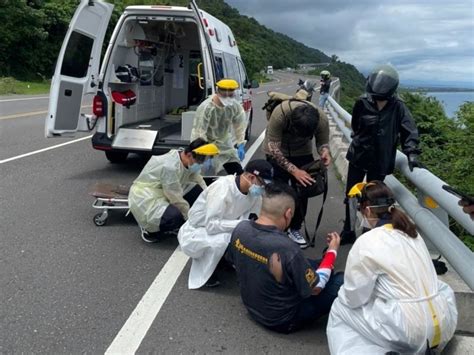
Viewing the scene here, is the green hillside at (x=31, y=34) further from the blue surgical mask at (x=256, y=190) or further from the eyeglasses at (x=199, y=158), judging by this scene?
the blue surgical mask at (x=256, y=190)

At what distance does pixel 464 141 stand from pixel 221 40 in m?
4.64

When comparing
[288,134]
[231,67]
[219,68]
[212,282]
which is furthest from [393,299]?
[231,67]

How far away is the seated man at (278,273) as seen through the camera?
332cm

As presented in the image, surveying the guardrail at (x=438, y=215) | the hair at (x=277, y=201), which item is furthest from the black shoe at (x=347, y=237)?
the hair at (x=277, y=201)

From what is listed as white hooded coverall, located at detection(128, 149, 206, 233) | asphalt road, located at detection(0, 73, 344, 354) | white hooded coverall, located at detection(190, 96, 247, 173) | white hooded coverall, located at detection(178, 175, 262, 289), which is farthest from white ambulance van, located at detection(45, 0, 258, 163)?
white hooded coverall, located at detection(178, 175, 262, 289)

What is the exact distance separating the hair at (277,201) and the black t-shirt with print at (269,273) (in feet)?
0.38

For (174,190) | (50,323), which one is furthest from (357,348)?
(174,190)

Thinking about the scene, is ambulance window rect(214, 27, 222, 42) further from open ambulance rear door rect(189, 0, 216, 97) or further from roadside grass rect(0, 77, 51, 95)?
roadside grass rect(0, 77, 51, 95)

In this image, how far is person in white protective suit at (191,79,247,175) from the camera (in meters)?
6.27

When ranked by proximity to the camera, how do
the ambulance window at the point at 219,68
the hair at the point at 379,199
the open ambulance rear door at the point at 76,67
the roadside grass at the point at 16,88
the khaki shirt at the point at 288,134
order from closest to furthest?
the hair at the point at 379,199
the khaki shirt at the point at 288,134
the open ambulance rear door at the point at 76,67
the ambulance window at the point at 219,68
the roadside grass at the point at 16,88

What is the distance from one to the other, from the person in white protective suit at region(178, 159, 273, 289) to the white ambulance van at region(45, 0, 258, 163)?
3.37 metres

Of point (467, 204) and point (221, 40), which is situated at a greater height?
point (221, 40)

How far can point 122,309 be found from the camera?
12.5 ft

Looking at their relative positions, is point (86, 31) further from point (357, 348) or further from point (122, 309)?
point (357, 348)
